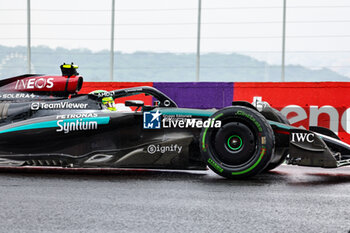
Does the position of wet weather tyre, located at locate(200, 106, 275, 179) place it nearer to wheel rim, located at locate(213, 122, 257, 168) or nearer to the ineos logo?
wheel rim, located at locate(213, 122, 257, 168)

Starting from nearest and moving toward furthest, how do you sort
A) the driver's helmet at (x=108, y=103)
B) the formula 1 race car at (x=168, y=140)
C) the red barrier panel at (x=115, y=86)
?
the formula 1 race car at (x=168, y=140), the driver's helmet at (x=108, y=103), the red barrier panel at (x=115, y=86)

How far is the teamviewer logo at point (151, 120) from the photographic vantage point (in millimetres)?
6332

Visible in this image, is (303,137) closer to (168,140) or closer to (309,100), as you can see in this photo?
(168,140)

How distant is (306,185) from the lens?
18.9 feet

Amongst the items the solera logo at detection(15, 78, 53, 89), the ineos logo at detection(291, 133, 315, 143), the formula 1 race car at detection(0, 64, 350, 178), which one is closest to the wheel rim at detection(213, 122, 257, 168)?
the formula 1 race car at detection(0, 64, 350, 178)

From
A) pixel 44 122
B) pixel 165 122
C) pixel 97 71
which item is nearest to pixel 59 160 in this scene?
pixel 44 122

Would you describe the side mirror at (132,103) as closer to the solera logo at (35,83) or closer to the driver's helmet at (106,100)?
the driver's helmet at (106,100)

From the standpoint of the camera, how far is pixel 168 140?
6273 mm

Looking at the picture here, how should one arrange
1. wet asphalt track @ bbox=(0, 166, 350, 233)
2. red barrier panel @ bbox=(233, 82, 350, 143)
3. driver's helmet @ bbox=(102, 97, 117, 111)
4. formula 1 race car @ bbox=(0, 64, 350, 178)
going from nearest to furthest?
1. wet asphalt track @ bbox=(0, 166, 350, 233)
2. formula 1 race car @ bbox=(0, 64, 350, 178)
3. driver's helmet @ bbox=(102, 97, 117, 111)
4. red barrier panel @ bbox=(233, 82, 350, 143)

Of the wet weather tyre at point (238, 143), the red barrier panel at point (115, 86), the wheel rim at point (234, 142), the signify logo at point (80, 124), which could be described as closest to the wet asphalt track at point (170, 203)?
the wet weather tyre at point (238, 143)

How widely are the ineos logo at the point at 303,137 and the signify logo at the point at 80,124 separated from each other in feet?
Answer: 7.21

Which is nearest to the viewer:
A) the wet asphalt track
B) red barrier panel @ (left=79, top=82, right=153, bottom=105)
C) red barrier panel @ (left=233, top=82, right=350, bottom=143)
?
the wet asphalt track

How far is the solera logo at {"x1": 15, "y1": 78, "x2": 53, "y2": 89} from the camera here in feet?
23.7

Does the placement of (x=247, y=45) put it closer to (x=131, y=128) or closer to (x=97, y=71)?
(x=97, y=71)
